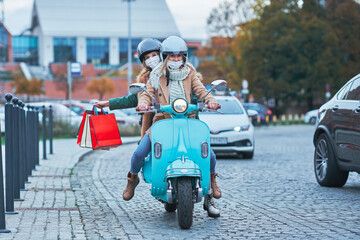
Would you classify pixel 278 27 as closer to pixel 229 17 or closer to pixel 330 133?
pixel 229 17

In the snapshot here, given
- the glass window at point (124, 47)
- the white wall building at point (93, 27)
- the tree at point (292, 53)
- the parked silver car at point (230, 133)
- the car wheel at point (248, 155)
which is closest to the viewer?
the parked silver car at point (230, 133)

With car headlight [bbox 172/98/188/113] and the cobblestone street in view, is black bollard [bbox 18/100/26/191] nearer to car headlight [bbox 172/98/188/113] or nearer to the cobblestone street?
the cobblestone street

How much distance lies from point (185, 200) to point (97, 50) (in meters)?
108

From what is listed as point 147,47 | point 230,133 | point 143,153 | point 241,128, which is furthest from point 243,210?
point 241,128

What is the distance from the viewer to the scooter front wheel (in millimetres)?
6191

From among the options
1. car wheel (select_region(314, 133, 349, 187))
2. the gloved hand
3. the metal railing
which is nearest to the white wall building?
the metal railing

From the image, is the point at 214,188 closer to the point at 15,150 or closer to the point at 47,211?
the point at 47,211

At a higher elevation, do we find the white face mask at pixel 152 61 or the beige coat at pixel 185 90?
the white face mask at pixel 152 61

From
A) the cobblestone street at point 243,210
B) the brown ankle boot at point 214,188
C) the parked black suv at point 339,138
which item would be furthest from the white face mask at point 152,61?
the parked black suv at point 339,138

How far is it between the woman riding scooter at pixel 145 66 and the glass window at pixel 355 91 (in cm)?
318

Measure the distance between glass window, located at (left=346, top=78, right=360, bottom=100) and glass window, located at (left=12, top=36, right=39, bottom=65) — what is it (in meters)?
103

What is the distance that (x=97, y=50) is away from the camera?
113188 mm

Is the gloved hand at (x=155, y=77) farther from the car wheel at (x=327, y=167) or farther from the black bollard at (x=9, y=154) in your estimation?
the car wheel at (x=327, y=167)

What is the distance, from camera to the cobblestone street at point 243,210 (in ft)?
20.7
